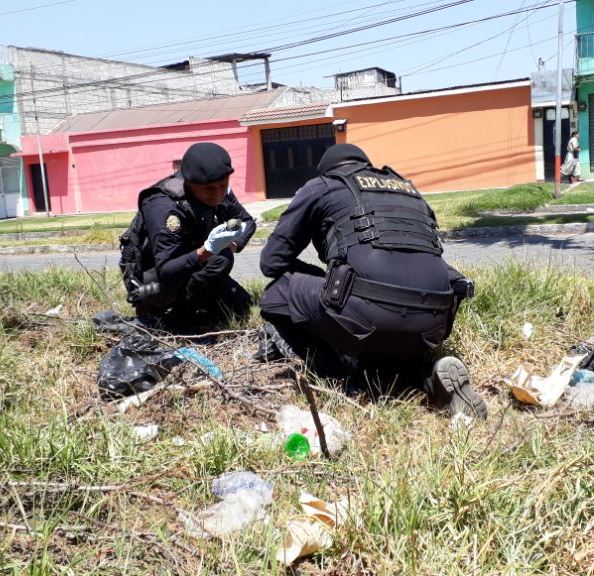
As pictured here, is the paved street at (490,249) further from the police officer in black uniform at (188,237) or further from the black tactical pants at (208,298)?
the police officer in black uniform at (188,237)

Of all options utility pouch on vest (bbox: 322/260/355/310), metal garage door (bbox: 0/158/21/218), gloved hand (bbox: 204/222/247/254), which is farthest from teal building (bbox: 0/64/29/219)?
utility pouch on vest (bbox: 322/260/355/310)

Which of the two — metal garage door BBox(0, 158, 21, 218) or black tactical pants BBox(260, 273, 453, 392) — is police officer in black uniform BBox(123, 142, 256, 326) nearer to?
black tactical pants BBox(260, 273, 453, 392)

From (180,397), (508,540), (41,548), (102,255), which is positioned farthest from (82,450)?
(102,255)

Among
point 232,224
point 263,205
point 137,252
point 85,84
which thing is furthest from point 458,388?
point 85,84

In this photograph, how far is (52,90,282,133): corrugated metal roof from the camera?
92.9 feet

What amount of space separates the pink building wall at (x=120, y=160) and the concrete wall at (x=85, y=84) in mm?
3519

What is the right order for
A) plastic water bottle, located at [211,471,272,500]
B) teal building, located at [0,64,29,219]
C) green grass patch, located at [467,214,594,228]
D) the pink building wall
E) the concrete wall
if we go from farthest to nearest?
the concrete wall, teal building, located at [0,64,29,219], the pink building wall, green grass patch, located at [467,214,594,228], plastic water bottle, located at [211,471,272,500]

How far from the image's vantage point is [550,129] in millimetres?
23922

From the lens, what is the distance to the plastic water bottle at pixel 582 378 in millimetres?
3439

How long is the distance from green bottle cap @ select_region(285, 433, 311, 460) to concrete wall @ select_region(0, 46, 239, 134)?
31973 mm

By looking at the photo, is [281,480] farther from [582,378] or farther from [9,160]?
[9,160]

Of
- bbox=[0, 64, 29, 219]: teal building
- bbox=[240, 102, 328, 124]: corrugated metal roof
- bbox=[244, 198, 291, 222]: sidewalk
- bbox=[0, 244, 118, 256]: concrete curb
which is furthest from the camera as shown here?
bbox=[0, 64, 29, 219]: teal building

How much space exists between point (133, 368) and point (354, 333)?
3.73ft

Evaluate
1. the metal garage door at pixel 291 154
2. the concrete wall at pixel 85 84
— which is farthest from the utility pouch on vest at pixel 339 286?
the concrete wall at pixel 85 84
